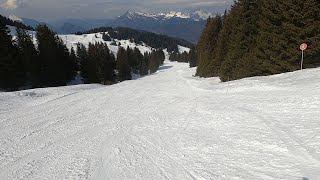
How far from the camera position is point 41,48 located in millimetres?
51156

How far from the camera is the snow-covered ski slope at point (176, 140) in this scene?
8438 mm

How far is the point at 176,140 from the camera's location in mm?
11281

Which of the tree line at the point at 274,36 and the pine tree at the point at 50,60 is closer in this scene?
the tree line at the point at 274,36

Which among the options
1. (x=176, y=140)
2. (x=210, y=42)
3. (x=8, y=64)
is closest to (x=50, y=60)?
(x=8, y=64)

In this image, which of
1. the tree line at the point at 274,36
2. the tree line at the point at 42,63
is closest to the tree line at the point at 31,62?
the tree line at the point at 42,63

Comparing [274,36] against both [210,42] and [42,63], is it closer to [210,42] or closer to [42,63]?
[210,42]

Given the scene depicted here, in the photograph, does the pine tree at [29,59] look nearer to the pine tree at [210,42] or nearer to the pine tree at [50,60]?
the pine tree at [50,60]

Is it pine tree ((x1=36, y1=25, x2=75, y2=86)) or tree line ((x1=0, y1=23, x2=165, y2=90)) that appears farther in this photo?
pine tree ((x1=36, y1=25, x2=75, y2=86))

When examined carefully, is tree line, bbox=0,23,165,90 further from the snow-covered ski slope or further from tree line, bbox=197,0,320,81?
tree line, bbox=197,0,320,81

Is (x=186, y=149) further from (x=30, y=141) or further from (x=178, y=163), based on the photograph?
(x=30, y=141)

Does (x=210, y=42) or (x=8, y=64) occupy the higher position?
(x=210, y=42)

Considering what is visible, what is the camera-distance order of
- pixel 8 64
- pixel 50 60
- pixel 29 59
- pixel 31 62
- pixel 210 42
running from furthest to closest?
1. pixel 210 42
2. pixel 50 60
3. pixel 31 62
4. pixel 29 59
5. pixel 8 64

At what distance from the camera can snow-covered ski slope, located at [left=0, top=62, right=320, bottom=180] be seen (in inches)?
332

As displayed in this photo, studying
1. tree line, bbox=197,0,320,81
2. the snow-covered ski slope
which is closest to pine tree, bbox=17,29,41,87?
tree line, bbox=197,0,320,81
